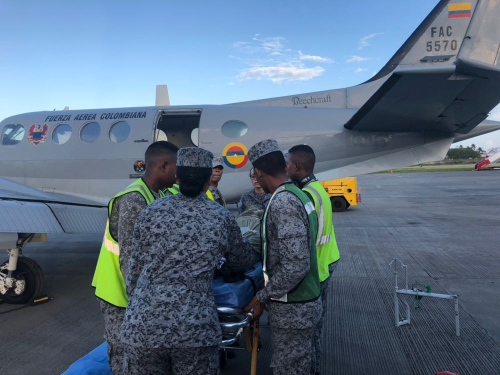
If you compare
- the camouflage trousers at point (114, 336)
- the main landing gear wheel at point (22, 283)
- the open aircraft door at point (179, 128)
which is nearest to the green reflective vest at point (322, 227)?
the camouflage trousers at point (114, 336)

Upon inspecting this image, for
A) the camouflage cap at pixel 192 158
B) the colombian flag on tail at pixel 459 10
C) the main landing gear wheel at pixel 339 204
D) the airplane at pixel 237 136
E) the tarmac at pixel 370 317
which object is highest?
the colombian flag on tail at pixel 459 10

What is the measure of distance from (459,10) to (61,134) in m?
10.7

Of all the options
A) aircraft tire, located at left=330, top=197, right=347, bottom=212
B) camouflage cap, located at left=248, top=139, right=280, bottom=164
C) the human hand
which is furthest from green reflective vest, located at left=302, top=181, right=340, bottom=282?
aircraft tire, located at left=330, top=197, right=347, bottom=212

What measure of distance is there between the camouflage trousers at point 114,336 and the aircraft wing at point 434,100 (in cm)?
496

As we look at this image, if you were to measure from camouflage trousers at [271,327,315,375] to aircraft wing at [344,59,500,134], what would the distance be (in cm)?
439

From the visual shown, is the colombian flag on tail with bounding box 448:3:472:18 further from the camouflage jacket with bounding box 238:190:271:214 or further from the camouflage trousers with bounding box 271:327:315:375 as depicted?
the camouflage trousers with bounding box 271:327:315:375

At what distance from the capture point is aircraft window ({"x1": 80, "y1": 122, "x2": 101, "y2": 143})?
319 inches

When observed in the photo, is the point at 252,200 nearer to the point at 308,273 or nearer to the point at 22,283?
the point at 308,273

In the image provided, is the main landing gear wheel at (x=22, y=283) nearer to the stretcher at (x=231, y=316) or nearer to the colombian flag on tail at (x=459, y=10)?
the stretcher at (x=231, y=316)

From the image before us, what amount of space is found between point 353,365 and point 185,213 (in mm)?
2640

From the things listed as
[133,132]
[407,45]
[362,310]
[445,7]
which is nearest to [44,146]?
[133,132]

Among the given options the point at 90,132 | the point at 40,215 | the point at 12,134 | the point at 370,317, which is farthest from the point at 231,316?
the point at 12,134

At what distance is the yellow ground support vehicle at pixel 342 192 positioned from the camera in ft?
49.1

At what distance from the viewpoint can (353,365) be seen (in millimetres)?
3645
